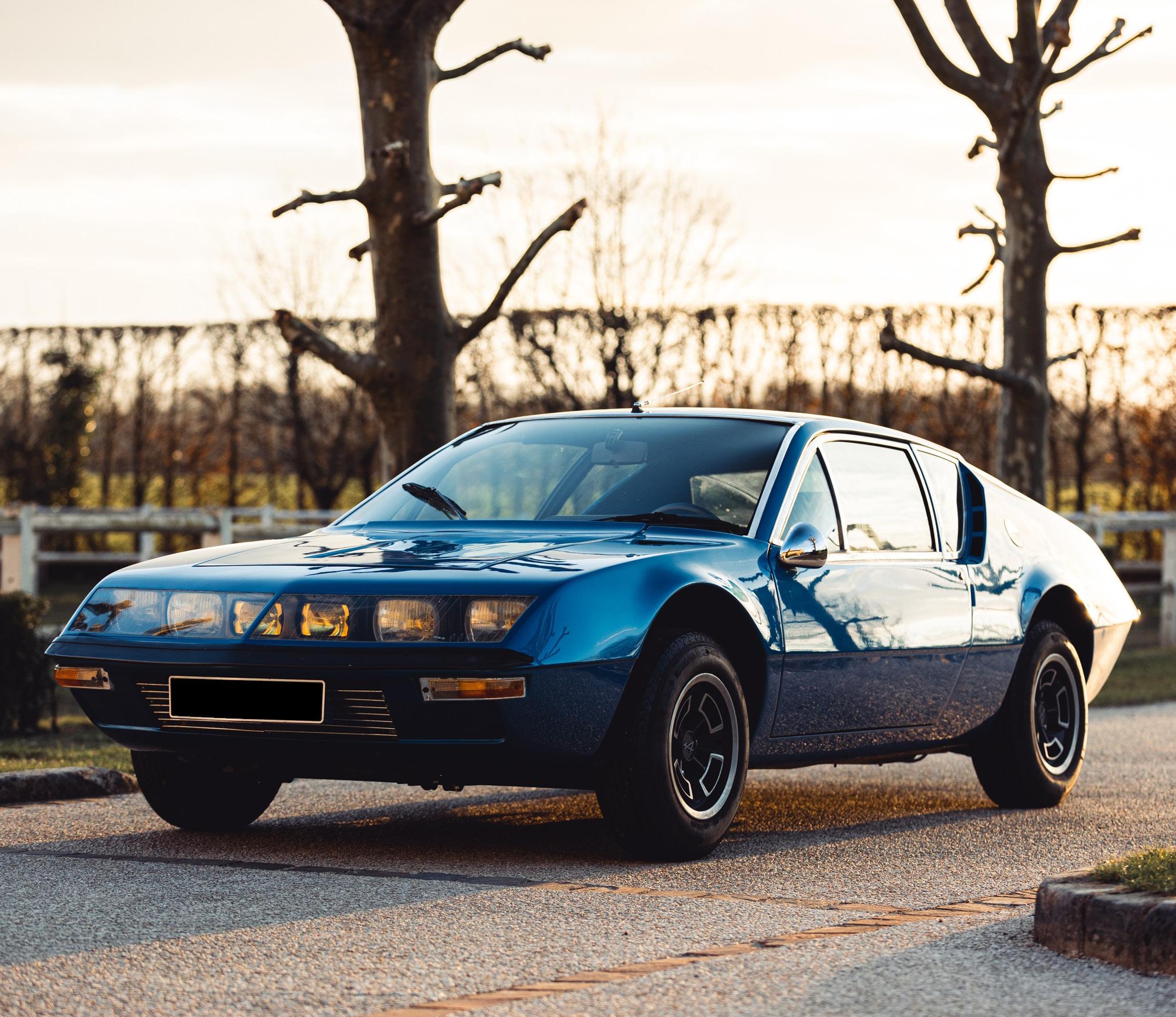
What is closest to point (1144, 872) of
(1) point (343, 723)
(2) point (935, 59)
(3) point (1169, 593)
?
(1) point (343, 723)

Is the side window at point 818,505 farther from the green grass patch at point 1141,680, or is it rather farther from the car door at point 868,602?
the green grass patch at point 1141,680

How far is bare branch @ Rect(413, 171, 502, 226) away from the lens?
34.0 feet

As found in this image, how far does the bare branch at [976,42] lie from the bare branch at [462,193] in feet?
17.2

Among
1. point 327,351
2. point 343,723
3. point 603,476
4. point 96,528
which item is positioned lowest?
point 343,723

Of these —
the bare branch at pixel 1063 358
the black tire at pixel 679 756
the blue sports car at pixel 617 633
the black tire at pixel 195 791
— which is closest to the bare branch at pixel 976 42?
the bare branch at pixel 1063 358

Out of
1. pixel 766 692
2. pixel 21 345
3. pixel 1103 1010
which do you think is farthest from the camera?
pixel 21 345

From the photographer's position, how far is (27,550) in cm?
1502

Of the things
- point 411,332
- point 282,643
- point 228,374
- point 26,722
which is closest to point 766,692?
point 282,643

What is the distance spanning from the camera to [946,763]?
32.8ft

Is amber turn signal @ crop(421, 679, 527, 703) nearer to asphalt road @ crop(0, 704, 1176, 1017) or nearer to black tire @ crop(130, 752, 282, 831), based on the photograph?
asphalt road @ crop(0, 704, 1176, 1017)

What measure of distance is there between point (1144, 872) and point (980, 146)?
33.3 ft

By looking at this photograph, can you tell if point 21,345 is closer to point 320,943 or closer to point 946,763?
point 946,763

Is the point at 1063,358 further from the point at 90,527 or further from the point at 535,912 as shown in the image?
the point at 535,912

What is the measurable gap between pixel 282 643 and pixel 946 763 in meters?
5.06
